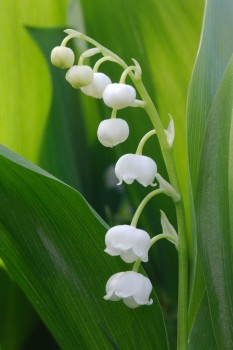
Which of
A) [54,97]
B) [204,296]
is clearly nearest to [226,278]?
[204,296]

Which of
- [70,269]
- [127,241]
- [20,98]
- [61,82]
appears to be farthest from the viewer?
[61,82]

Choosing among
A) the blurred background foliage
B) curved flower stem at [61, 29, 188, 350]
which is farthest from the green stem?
the blurred background foliage

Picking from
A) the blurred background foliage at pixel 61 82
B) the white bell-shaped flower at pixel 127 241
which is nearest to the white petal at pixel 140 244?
the white bell-shaped flower at pixel 127 241

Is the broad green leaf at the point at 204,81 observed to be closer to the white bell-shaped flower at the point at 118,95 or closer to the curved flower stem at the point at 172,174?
the curved flower stem at the point at 172,174

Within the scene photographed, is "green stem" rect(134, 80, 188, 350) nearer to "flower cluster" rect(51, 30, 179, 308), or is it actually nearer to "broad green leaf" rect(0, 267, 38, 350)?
"flower cluster" rect(51, 30, 179, 308)

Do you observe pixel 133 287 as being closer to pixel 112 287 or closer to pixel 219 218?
pixel 112 287

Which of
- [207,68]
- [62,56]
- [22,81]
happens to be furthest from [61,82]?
[62,56]

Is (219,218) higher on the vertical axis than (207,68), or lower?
lower
